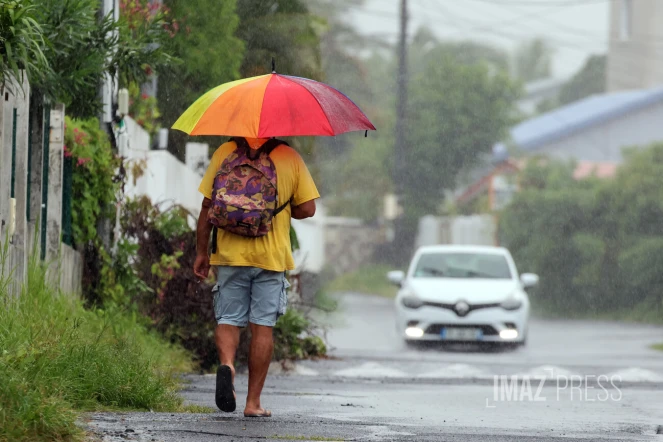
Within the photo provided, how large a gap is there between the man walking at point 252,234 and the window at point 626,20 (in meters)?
48.4

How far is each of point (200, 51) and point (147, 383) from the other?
650 centimetres

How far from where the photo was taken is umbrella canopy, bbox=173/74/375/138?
6.63 metres

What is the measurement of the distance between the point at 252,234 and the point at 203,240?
367mm

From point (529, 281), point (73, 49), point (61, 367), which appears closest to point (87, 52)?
point (73, 49)

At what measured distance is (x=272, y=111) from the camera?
670 cm

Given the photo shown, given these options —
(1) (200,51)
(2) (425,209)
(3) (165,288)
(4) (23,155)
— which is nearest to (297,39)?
(1) (200,51)

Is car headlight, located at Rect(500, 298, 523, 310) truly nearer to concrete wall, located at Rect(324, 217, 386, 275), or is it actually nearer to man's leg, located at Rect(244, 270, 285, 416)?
man's leg, located at Rect(244, 270, 285, 416)

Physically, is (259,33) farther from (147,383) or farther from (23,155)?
(147,383)

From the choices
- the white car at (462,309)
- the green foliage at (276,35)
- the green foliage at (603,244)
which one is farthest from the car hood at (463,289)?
the green foliage at (603,244)

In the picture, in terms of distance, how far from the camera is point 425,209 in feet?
137

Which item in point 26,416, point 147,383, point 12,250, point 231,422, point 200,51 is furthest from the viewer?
point 200,51

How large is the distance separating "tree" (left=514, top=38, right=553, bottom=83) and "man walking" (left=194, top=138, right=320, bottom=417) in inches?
3978

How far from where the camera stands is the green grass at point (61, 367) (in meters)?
4.88

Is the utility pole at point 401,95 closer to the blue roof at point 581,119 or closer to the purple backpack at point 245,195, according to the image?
the blue roof at point 581,119
